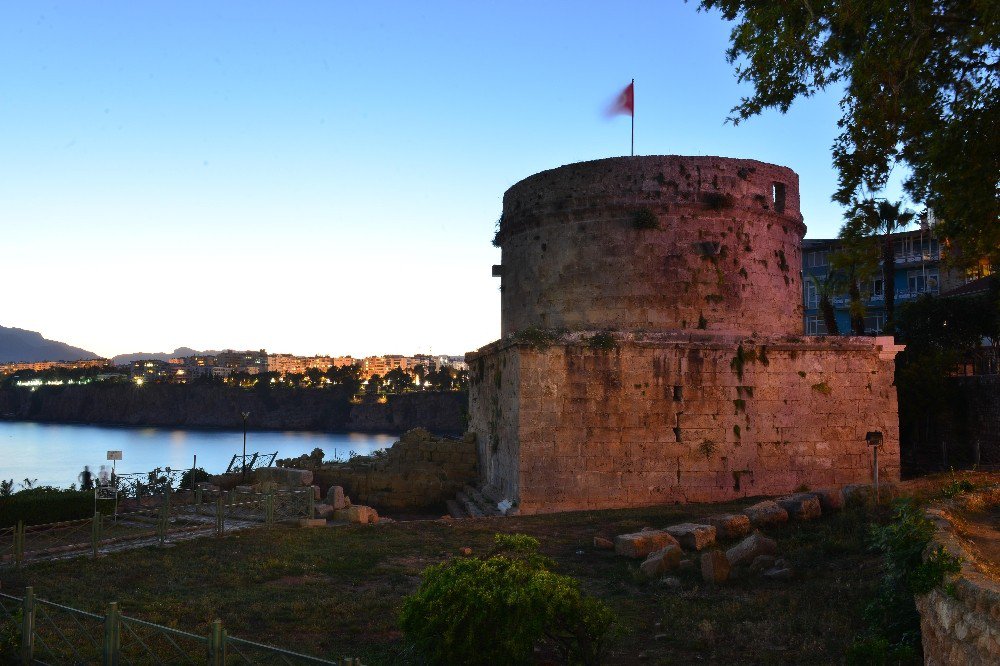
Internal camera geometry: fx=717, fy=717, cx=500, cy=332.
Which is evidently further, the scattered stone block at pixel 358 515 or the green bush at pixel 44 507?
the green bush at pixel 44 507

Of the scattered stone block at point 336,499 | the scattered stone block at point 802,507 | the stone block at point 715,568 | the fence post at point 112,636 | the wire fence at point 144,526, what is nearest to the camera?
the fence post at point 112,636

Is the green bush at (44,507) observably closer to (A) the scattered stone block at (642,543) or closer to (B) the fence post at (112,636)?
(B) the fence post at (112,636)

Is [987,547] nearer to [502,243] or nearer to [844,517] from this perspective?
[844,517]

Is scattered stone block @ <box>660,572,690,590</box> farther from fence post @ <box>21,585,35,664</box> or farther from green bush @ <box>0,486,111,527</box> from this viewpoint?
green bush @ <box>0,486,111,527</box>

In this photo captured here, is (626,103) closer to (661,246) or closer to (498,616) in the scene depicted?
(661,246)

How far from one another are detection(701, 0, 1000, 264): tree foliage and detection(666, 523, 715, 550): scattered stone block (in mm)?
5275

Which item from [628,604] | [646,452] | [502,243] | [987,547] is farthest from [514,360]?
[987,547]

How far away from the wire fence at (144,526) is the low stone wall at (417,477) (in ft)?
10.6

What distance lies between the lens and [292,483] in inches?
814

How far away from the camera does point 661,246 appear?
1661 centimetres

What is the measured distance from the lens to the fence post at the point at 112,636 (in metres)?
6.50

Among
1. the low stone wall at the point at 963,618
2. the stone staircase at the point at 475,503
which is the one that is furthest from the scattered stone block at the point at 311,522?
the low stone wall at the point at 963,618

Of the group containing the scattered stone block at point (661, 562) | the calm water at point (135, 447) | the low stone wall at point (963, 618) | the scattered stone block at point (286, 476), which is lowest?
the calm water at point (135, 447)

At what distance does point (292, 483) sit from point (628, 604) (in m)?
14.5
